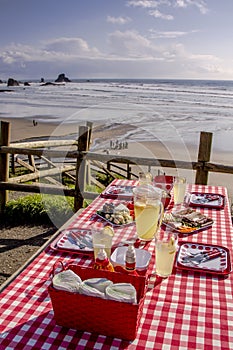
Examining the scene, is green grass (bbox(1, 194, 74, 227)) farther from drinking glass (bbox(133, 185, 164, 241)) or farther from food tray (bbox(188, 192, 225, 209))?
drinking glass (bbox(133, 185, 164, 241))

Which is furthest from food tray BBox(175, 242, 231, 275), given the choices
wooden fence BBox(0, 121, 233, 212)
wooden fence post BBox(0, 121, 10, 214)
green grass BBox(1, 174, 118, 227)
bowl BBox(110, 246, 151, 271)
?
wooden fence post BBox(0, 121, 10, 214)

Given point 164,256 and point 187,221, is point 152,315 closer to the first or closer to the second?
point 164,256

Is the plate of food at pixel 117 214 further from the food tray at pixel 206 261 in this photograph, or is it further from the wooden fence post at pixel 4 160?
the wooden fence post at pixel 4 160

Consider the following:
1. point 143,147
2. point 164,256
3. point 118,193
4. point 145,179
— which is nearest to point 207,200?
point 145,179

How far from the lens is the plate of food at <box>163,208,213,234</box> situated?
2.15 metres

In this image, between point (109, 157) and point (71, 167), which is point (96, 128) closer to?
point (71, 167)

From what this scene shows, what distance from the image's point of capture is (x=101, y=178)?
8469 mm

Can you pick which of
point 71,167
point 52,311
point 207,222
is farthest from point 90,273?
point 71,167

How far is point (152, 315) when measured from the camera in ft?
4.35

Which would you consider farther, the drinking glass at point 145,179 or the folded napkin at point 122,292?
the drinking glass at point 145,179

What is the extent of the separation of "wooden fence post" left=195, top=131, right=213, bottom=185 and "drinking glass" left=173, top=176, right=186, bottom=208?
175cm

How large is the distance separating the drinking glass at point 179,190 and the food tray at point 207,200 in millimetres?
79

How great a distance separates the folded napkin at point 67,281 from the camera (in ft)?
3.95

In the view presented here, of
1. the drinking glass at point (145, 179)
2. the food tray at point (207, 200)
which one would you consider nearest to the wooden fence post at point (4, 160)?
the drinking glass at point (145, 179)
